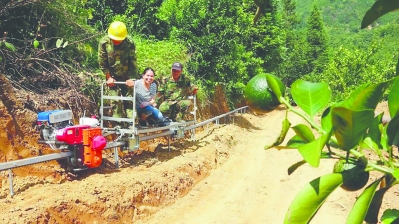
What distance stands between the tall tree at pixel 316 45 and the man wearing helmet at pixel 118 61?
3354 centimetres

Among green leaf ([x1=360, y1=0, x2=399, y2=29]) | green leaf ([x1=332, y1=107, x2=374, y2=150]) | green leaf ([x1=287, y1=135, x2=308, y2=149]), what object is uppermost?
green leaf ([x1=360, y1=0, x2=399, y2=29])

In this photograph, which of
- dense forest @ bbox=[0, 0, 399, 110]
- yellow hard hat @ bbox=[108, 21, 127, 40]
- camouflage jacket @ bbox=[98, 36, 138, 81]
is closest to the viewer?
dense forest @ bbox=[0, 0, 399, 110]

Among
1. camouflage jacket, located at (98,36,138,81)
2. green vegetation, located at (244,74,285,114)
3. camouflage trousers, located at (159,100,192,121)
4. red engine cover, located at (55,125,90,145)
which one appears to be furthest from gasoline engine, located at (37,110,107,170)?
green vegetation, located at (244,74,285,114)

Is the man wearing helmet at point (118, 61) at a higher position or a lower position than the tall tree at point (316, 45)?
lower

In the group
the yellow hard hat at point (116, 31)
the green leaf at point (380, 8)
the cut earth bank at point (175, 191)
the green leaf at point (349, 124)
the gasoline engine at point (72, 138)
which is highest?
the yellow hard hat at point (116, 31)

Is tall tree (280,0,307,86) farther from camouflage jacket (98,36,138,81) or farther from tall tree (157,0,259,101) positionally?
camouflage jacket (98,36,138,81)

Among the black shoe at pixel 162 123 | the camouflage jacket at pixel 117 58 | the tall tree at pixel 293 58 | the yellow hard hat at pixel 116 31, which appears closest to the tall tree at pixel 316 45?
the tall tree at pixel 293 58

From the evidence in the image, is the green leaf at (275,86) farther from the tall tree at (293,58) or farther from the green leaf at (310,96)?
the tall tree at (293,58)

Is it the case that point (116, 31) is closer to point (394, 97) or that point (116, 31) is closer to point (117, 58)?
point (117, 58)

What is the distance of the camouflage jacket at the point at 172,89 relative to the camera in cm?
829

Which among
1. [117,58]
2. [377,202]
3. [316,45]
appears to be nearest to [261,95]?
[377,202]

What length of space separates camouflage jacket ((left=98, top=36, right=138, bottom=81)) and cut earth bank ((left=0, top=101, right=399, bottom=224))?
1.22m

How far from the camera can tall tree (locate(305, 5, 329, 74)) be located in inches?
1542

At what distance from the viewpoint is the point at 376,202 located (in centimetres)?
97
